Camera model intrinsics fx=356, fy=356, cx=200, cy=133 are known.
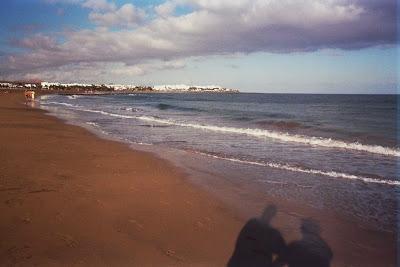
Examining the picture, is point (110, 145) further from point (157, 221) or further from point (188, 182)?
point (157, 221)

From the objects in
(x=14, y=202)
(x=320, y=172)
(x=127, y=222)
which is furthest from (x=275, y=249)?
(x=320, y=172)

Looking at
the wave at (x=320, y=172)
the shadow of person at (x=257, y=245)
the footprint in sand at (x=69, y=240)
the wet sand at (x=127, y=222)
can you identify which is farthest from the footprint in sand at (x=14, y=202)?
the wave at (x=320, y=172)

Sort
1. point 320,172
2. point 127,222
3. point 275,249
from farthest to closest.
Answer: point 320,172
point 127,222
point 275,249

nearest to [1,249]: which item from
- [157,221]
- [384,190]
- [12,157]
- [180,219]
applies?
[157,221]

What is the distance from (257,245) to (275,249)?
269 millimetres

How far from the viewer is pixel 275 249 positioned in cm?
526

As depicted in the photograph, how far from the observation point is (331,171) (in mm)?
10977

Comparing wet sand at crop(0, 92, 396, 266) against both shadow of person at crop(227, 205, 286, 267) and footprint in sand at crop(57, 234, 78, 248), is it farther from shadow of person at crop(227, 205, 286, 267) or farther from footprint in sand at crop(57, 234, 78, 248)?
shadow of person at crop(227, 205, 286, 267)

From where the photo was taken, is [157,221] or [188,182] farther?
[188,182]

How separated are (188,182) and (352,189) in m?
4.12

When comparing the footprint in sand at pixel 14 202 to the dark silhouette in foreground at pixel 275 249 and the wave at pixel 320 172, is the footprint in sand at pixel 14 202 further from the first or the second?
the wave at pixel 320 172

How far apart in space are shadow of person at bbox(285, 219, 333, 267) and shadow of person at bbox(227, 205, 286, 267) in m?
0.17

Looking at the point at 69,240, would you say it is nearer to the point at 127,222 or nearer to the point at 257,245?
the point at 127,222

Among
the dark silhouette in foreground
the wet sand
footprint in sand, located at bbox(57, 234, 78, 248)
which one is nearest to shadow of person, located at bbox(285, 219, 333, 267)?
the dark silhouette in foreground
